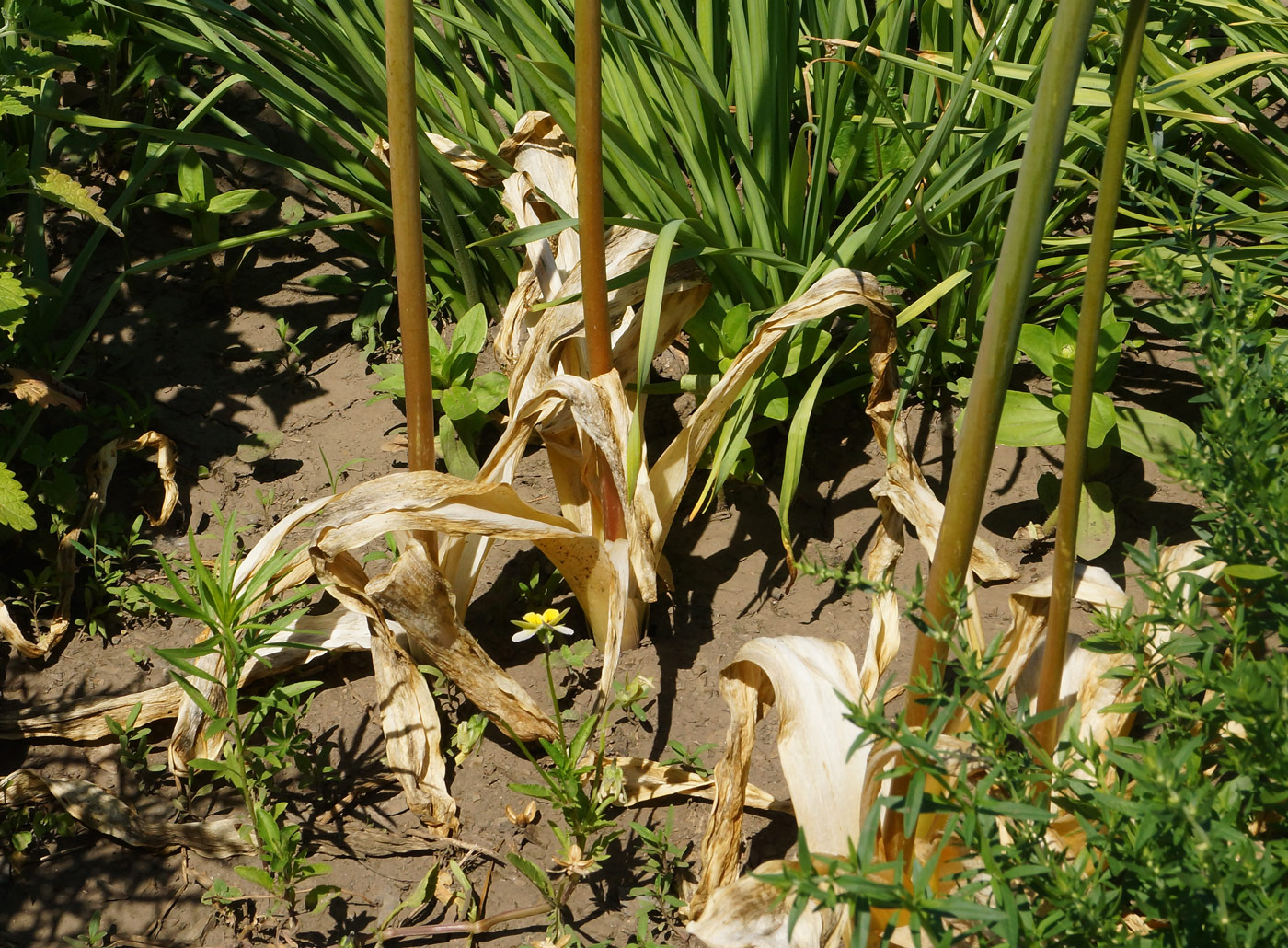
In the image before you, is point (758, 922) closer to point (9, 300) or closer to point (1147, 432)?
point (1147, 432)

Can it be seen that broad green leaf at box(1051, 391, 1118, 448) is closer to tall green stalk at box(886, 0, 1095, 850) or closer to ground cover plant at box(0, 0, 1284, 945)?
ground cover plant at box(0, 0, 1284, 945)

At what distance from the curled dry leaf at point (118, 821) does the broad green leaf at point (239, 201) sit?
1216mm

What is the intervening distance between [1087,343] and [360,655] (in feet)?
4.39

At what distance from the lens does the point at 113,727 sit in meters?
1.70

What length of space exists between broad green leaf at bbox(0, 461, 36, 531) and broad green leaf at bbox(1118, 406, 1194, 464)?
5.59ft

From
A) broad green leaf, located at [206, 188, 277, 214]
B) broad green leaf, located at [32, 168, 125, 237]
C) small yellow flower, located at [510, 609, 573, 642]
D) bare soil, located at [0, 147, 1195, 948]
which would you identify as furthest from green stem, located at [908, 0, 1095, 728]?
broad green leaf, located at [206, 188, 277, 214]

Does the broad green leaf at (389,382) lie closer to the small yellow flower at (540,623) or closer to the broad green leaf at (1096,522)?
the small yellow flower at (540,623)

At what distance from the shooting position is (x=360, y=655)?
74.0 inches

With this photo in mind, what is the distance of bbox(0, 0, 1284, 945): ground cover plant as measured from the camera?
1.06 metres

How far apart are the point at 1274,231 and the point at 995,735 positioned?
136 cm

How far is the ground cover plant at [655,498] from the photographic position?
1.06 m

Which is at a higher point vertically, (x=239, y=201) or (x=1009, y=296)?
(x=1009, y=296)

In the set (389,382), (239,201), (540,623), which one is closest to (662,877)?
(540,623)

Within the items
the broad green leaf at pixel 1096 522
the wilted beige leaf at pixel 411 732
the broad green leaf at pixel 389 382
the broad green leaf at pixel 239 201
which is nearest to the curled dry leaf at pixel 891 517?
the broad green leaf at pixel 1096 522
